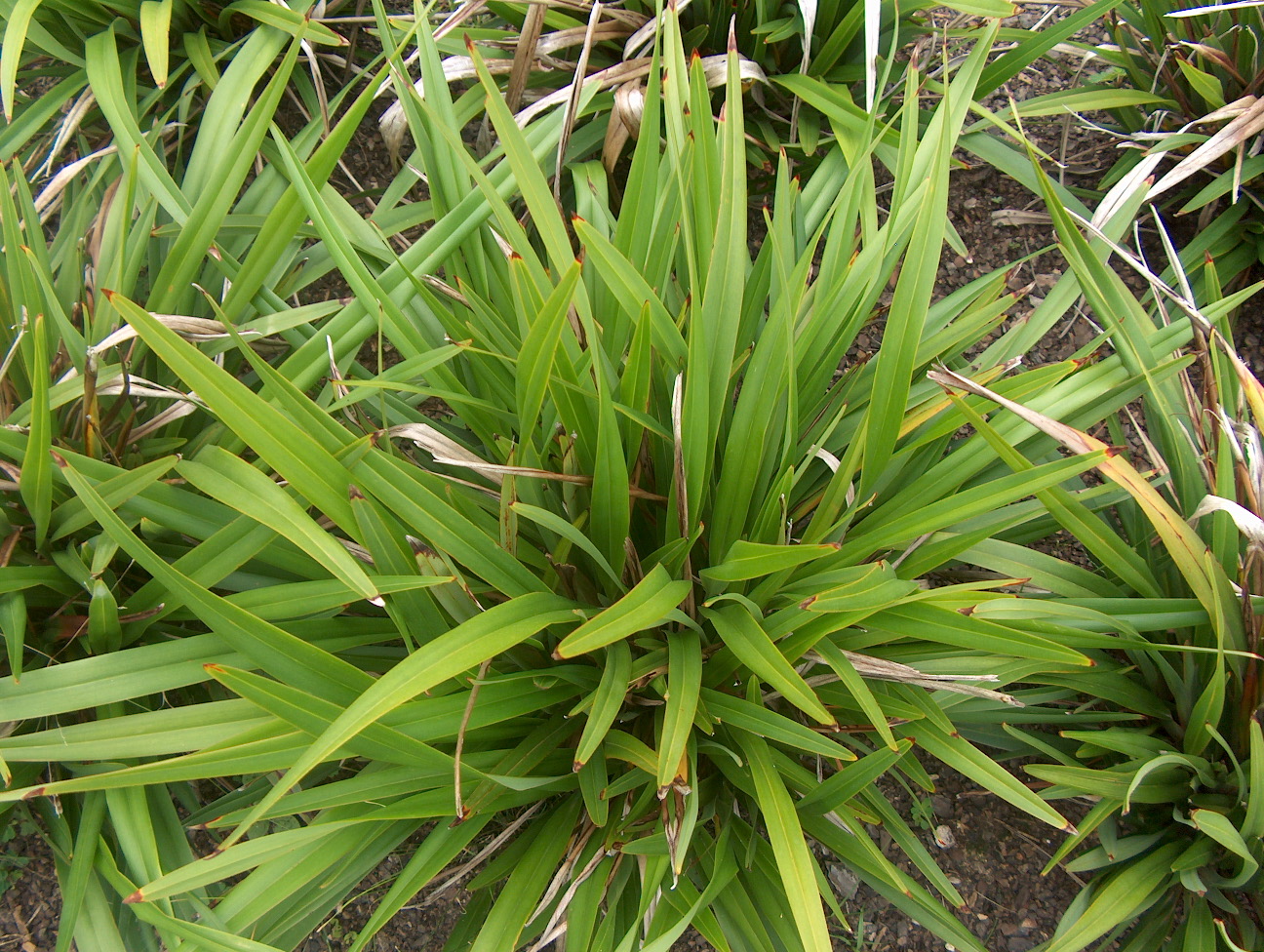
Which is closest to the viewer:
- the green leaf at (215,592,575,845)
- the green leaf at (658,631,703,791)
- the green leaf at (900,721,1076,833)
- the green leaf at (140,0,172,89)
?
the green leaf at (215,592,575,845)

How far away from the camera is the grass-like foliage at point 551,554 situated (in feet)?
2.50

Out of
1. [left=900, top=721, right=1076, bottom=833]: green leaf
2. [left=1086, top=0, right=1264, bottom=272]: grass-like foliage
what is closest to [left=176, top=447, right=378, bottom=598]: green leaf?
[left=900, top=721, right=1076, bottom=833]: green leaf

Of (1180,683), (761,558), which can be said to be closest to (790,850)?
(761,558)

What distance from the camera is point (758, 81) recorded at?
1.27 meters

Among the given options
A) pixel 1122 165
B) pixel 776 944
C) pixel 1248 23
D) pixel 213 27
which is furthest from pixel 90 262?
pixel 1248 23

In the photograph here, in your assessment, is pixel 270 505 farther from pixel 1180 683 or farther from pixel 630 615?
pixel 1180 683

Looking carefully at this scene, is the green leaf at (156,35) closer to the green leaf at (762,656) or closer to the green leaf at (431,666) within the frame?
the green leaf at (431,666)

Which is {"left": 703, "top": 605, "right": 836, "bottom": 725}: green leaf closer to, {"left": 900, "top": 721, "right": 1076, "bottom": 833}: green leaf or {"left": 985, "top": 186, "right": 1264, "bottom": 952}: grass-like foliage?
{"left": 900, "top": 721, "right": 1076, "bottom": 833}: green leaf

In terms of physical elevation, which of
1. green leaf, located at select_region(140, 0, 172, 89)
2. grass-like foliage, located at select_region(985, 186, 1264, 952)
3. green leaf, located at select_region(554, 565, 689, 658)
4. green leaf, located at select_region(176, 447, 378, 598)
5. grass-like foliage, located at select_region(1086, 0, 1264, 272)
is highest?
green leaf, located at select_region(140, 0, 172, 89)

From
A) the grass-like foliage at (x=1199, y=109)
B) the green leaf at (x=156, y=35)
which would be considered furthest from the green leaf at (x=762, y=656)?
the green leaf at (x=156, y=35)

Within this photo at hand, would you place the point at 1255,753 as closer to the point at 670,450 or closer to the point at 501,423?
the point at 670,450

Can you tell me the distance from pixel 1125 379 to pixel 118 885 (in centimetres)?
122

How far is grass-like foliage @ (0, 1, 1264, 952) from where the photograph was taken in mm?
763

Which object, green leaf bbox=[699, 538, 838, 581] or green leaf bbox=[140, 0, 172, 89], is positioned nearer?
green leaf bbox=[699, 538, 838, 581]
